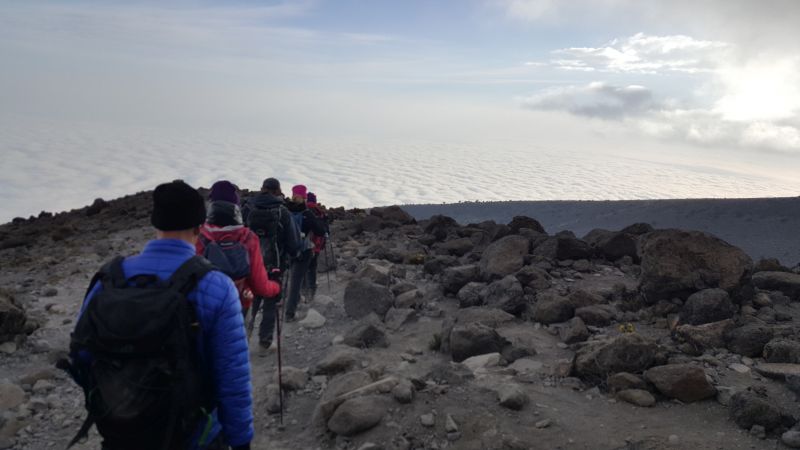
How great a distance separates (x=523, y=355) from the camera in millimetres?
8406

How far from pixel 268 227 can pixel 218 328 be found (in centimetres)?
578

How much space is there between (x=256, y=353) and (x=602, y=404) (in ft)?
17.7

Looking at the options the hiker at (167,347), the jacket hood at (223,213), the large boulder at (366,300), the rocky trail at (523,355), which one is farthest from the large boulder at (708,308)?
the hiker at (167,347)

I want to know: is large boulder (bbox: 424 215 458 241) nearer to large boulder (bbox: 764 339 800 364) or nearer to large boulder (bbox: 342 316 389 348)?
large boulder (bbox: 342 316 389 348)

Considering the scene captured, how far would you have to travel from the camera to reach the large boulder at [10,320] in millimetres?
10546

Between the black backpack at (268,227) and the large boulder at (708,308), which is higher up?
the black backpack at (268,227)

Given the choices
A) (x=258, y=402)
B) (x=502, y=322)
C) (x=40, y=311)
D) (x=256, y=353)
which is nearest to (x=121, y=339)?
(x=258, y=402)

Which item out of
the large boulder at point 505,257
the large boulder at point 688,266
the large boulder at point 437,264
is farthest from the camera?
the large boulder at point 437,264

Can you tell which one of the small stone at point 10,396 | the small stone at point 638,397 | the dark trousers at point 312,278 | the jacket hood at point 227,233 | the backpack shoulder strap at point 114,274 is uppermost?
the backpack shoulder strap at point 114,274

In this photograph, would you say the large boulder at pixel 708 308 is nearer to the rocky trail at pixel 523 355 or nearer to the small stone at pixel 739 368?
the rocky trail at pixel 523 355

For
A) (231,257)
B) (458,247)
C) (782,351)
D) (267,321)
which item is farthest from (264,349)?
(458,247)

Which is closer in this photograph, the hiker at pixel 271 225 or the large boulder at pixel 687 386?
the large boulder at pixel 687 386

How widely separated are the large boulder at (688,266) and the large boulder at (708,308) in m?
0.69

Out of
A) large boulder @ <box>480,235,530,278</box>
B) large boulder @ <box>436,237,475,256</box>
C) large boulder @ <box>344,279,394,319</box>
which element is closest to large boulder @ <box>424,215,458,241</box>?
large boulder @ <box>436,237,475,256</box>
